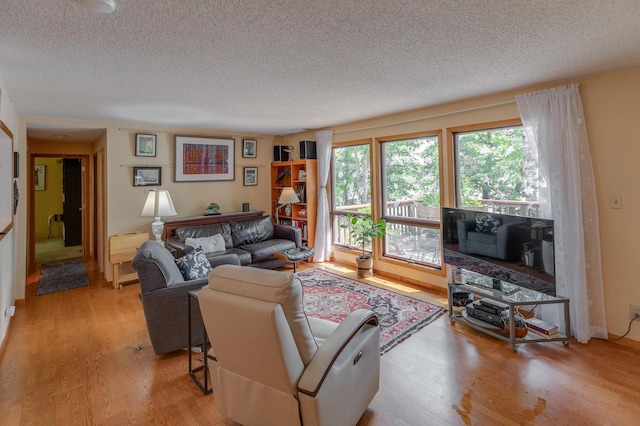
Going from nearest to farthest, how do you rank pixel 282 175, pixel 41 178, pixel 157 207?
pixel 157 207
pixel 282 175
pixel 41 178

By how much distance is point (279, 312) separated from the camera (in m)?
1.41

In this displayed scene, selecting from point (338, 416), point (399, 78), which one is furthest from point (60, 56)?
point (338, 416)

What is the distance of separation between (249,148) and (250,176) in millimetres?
514

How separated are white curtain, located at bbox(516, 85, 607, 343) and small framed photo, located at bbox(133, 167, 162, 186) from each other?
4.99 metres

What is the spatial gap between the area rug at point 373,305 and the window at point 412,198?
82 cm

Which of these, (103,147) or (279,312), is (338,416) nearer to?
(279,312)

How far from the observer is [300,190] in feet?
18.9

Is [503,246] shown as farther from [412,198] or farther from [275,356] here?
[275,356]

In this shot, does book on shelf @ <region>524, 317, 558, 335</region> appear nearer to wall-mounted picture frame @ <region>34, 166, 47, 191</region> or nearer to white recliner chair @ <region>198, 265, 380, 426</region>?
white recliner chair @ <region>198, 265, 380, 426</region>

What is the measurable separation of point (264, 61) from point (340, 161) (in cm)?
316

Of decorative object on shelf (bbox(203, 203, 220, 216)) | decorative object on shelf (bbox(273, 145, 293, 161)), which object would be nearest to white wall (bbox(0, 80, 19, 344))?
decorative object on shelf (bbox(203, 203, 220, 216))

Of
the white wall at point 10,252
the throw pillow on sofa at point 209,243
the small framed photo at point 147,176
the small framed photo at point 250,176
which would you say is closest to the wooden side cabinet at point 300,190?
the small framed photo at point 250,176

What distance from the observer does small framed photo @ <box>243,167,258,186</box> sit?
5871 mm

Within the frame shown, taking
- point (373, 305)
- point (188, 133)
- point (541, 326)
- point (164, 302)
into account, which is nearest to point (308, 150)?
point (188, 133)
